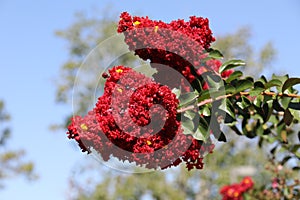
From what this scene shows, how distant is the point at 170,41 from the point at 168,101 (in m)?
0.26

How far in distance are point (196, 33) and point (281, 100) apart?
49 cm

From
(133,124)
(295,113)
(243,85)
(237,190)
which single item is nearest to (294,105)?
(295,113)

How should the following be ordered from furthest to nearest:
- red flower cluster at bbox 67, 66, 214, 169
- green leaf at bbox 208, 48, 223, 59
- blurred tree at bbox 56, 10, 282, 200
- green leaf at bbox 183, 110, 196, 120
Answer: blurred tree at bbox 56, 10, 282, 200 → green leaf at bbox 208, 48, 223, 59 → green leaf at bbox 183, 110, 196, 120 → red flower cluster at bbox 67, 66, 214, 169

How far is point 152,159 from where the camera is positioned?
1.76 meters

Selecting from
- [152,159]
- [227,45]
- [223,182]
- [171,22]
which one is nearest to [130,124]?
[152,159]

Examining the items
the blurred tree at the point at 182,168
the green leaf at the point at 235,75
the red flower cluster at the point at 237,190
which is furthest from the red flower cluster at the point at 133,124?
the blurred tree at the point at 182,168

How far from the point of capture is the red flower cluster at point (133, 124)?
1720mm

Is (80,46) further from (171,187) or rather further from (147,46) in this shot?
(147,46)

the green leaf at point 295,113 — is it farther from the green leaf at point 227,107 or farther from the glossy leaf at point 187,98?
the glossy leaf at point 187,98

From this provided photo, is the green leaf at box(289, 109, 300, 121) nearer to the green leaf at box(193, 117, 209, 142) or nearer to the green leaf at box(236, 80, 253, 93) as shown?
the green leaf at box(236, 80, 253, 93)

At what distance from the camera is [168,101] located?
1.73 m

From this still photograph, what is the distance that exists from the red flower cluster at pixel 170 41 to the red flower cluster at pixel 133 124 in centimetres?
12

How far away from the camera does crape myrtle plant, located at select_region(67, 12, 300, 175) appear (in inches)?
68.2

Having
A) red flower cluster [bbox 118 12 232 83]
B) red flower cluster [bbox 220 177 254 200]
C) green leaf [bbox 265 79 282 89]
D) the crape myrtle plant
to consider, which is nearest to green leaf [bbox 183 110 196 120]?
the crape myrtle plant
